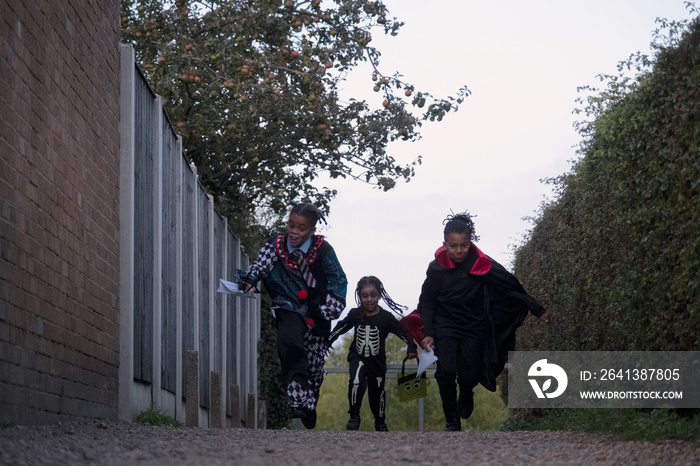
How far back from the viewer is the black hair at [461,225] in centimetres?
956

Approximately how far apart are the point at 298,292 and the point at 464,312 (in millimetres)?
1510

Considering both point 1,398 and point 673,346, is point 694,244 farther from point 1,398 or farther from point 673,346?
point 1,398

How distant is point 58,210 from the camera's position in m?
6.10

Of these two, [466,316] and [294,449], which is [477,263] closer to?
[466,316]

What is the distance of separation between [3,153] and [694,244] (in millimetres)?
3929

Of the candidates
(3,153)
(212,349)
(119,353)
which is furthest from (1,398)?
(212,349)

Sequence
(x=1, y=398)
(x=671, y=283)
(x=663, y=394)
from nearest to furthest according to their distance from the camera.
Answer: (x=1, y=398) < (x=671, y=283) < (x=663, y=394)

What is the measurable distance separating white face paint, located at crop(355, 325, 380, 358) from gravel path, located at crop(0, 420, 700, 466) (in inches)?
143

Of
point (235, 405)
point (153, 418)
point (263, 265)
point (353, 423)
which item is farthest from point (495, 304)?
point (235, 405)

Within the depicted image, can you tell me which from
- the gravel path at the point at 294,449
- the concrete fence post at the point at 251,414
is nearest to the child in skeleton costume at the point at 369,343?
the gravel path at the point at 294,449

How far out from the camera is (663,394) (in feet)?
25.1

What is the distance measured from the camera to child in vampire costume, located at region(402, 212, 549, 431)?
9.57m

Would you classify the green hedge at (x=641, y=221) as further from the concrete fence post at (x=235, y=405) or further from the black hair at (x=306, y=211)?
the concrete fence post at (x=235, y=405)

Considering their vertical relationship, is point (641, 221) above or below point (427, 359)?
above
